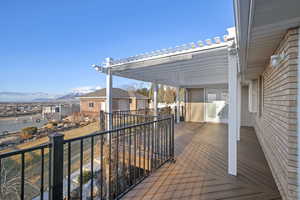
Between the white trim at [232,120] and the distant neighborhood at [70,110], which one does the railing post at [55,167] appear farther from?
the distant neighborhood at [70,110]

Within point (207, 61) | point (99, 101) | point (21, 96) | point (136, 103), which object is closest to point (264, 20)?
point (207, 61)

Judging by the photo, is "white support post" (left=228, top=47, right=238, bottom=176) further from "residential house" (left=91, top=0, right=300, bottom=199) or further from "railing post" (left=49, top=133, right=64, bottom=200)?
"railing post" (left=49, top=133, right=64, bottom=200)

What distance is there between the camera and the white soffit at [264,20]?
114 centimetres

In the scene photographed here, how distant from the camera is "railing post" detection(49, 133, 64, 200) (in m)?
1.17

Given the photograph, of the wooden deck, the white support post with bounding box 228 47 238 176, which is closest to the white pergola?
the white support post with bounding box 228 47 238 176

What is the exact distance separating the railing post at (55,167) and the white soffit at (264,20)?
1811 mm

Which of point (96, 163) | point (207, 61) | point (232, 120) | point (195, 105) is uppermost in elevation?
point (207, 61)

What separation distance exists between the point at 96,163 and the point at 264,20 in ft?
18.7

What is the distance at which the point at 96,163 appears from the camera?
517cm

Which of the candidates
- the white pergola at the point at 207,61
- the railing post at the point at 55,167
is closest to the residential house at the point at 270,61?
the white pergola at the point at 207,61

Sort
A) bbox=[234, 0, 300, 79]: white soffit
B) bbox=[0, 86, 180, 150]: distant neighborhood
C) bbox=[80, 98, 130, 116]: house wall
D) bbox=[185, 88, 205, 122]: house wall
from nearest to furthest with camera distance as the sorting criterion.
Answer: bbox=[234, 0, 300, 79]: white soffit
bbox=[185, 88, 205, 122]: house wall
bbox=[0, 86, 180, 150]: distant neighborhood
bbox=[80, 98, 130, 116]: house wall

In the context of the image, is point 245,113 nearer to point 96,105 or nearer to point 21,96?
point 96,105

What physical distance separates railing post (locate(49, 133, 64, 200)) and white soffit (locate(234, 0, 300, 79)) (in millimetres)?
1811

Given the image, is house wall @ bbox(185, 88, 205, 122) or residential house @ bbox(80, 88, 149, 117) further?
residential house @ bbox(80, 88, 149, 117)
